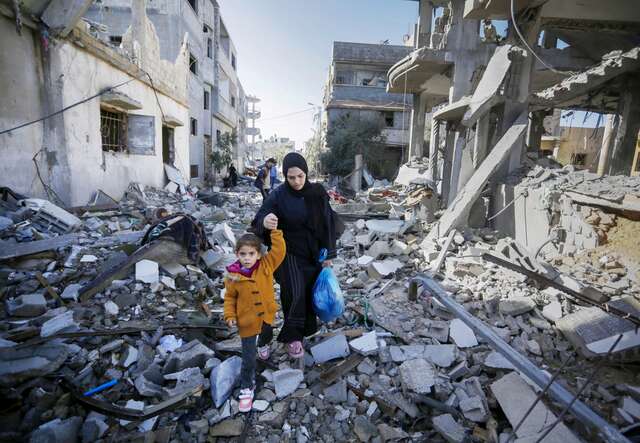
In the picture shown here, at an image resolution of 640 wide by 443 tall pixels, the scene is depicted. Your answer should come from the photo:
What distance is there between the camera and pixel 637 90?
7508 mm

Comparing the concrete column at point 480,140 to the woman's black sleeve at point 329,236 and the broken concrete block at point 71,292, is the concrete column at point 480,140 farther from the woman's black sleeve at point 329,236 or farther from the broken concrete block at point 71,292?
the broken concrete block at point 71,292

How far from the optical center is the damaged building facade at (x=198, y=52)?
46.0 ft

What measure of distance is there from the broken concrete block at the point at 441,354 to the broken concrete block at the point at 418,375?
0.45ft

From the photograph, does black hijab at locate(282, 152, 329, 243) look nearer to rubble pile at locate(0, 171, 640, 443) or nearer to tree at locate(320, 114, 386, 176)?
rubble pile at locate(0, 171, 640, 443)

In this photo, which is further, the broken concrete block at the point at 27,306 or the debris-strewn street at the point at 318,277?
the broken concrete block at the point at 27,306

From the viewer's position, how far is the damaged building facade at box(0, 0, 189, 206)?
201 inches

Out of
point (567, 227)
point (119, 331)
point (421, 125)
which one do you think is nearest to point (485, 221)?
point (567, 227)

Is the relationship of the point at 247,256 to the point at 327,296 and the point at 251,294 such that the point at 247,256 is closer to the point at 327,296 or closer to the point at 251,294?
the point at 251,294

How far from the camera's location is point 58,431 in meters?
1.89

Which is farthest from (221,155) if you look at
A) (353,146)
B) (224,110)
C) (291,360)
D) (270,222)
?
(270,222)

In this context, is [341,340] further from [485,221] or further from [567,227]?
[485,221]

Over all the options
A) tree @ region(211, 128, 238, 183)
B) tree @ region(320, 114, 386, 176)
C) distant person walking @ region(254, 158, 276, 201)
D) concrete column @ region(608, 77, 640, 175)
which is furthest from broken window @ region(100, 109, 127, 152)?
tree @ region(320, 114, 386, 176)

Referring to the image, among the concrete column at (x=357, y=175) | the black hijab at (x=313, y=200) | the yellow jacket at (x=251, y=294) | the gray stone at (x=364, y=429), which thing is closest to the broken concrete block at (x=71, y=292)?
the yellow jacket at (x=251, y=294)

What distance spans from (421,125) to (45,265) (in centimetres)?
1363
